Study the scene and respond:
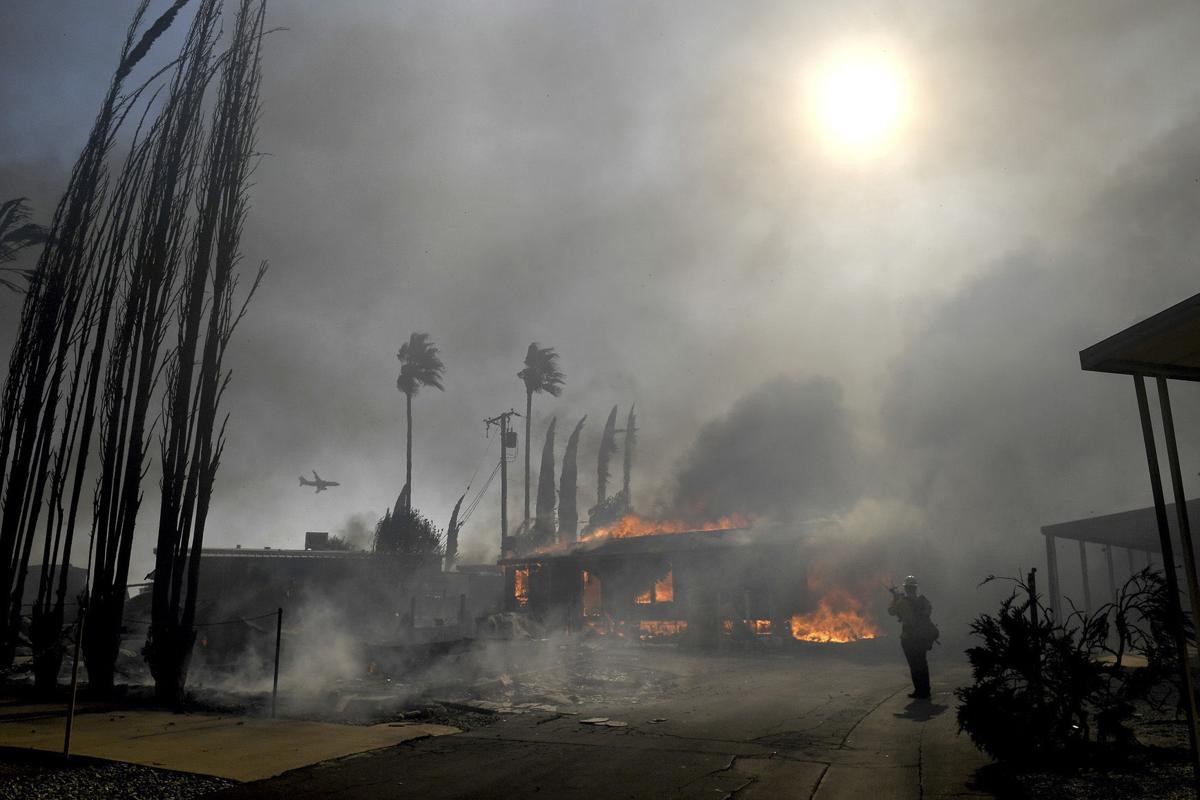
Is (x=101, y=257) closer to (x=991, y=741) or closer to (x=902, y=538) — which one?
(x=991, y=741)

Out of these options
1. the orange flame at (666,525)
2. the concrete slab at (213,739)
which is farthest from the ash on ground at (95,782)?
the orange flame at (666,525)

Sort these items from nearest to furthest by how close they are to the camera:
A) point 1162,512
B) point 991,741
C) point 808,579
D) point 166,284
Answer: point 1162,512, point 991,741, point 166,284, point 808,579

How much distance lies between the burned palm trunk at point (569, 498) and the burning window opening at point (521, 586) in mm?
24471

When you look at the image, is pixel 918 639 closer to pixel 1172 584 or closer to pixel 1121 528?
pixel 1172 584

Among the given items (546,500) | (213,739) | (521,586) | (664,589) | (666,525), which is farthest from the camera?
(546,500)

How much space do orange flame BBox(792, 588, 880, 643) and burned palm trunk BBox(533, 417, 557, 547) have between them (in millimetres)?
36340

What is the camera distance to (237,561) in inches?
1620

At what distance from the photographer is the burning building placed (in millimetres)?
23469

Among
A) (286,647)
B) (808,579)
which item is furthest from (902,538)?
(286,647)

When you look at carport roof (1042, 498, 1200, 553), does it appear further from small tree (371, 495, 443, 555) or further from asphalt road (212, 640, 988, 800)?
small tree (371, 495, 443, 555)

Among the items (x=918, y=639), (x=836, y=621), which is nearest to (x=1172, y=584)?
(x=918, y=639)

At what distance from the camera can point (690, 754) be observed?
745 centimetres

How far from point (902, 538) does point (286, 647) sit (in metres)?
19.5

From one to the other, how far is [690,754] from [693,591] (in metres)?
18.4
